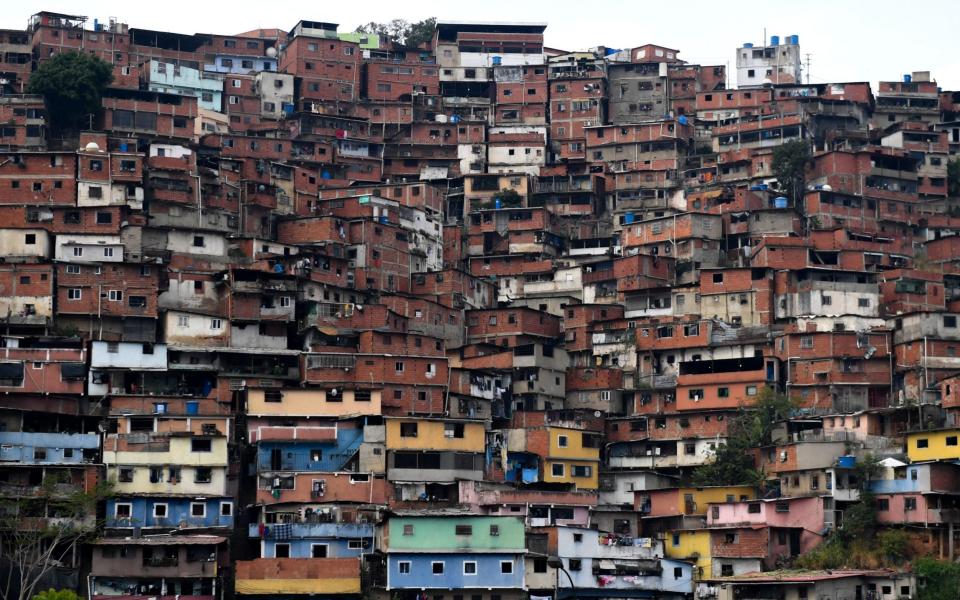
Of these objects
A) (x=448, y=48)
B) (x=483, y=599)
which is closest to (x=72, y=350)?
(x=483, y=599)

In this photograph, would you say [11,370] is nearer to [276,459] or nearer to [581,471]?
[276,459]

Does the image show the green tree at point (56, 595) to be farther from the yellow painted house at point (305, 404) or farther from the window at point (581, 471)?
the window at point (581, 471)

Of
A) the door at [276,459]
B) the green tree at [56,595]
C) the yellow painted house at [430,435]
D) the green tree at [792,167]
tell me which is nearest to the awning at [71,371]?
the door at [276,459]

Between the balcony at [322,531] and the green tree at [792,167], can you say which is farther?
the green tree at [792,167]

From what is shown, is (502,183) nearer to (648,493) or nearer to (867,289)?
(867,289)

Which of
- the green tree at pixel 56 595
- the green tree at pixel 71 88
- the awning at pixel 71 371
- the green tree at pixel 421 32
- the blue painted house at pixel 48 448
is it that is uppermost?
the green tree at pixel 421 32
